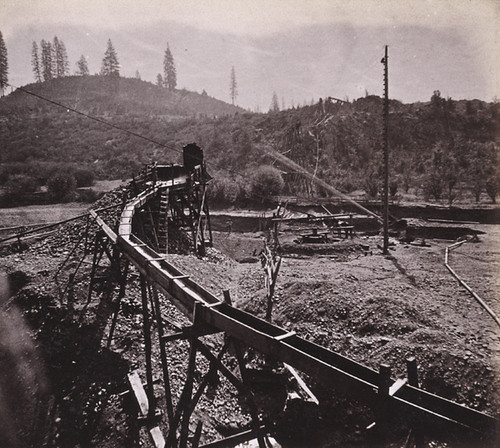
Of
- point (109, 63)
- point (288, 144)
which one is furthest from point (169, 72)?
point (288, 144)

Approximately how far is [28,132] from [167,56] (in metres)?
58.3

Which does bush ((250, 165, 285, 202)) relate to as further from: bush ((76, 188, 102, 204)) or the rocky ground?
the rocky ground

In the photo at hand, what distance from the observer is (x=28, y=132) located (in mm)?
47406

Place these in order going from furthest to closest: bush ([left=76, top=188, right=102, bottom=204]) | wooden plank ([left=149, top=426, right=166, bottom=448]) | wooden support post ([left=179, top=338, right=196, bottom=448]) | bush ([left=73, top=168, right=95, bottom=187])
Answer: bush ([left=73, top=168, right=95, bottom=187]) < bush ([left=76, top=188, right=102, bottom=204]) < wooden plank ([left=149, top=426, right=166, bottom=448]) < wooden support post ([left=179, top=338, right=196, bottom=448])

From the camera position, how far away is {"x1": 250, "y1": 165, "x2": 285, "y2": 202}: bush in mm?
33750

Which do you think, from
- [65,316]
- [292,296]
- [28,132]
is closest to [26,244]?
[65,316]

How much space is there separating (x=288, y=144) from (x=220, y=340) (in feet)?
152

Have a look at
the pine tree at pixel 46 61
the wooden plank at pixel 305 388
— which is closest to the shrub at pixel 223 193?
the wooden plank at pixel 305 388

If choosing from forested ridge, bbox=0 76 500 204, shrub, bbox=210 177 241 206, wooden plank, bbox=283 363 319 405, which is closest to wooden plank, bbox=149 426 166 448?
wooden plank, bbox=283 363 319 405

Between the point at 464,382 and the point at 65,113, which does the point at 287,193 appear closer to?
the point at 464,382

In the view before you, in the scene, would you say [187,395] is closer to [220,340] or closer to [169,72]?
[220,340]

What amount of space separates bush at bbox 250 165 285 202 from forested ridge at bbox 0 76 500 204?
0.15 meters

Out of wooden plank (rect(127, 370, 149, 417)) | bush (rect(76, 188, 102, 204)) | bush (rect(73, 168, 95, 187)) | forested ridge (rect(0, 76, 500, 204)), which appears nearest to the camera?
wooden plank (rect(127, 370, 149, 417))

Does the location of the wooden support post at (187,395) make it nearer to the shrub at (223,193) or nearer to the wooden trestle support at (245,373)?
the wooden trestle support at (245,373)
